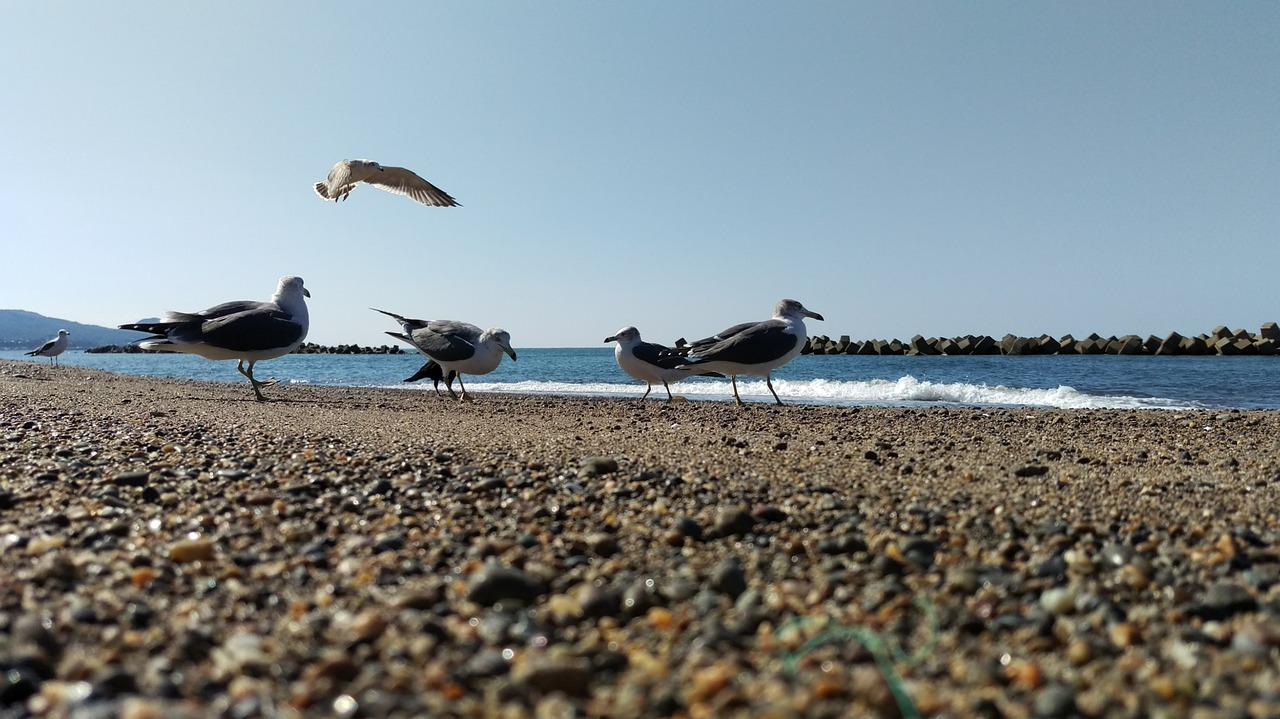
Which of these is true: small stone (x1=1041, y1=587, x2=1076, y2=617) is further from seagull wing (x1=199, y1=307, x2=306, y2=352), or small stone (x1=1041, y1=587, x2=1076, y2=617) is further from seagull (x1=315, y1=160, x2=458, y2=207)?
seagull (x1=315, y1=160, x2=458, y2=207)

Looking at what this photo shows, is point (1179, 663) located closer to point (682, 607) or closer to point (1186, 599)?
point (1186, 599)

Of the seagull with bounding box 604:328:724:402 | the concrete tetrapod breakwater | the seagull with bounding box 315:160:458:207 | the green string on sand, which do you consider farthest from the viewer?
the concrete tetrapod breakwater

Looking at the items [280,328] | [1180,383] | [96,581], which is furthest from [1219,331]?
[96,581]

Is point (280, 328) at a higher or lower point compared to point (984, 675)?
higher

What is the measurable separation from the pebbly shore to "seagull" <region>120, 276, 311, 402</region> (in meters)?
5.58

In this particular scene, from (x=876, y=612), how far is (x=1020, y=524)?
1081mm

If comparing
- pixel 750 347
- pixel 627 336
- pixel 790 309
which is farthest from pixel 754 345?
pixel 627 336

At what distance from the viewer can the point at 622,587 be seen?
2.02 m

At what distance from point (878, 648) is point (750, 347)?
8.47 meters

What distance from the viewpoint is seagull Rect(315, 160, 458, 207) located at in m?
11.9

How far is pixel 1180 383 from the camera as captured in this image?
18719 millimetres

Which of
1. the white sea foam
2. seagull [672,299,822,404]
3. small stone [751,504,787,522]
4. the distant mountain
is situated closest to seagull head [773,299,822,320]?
seagull [672,299,822,404]

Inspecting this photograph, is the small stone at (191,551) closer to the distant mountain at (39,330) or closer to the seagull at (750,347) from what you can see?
the seagull at (750,347)

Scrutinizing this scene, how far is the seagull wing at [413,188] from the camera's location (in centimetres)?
1267
